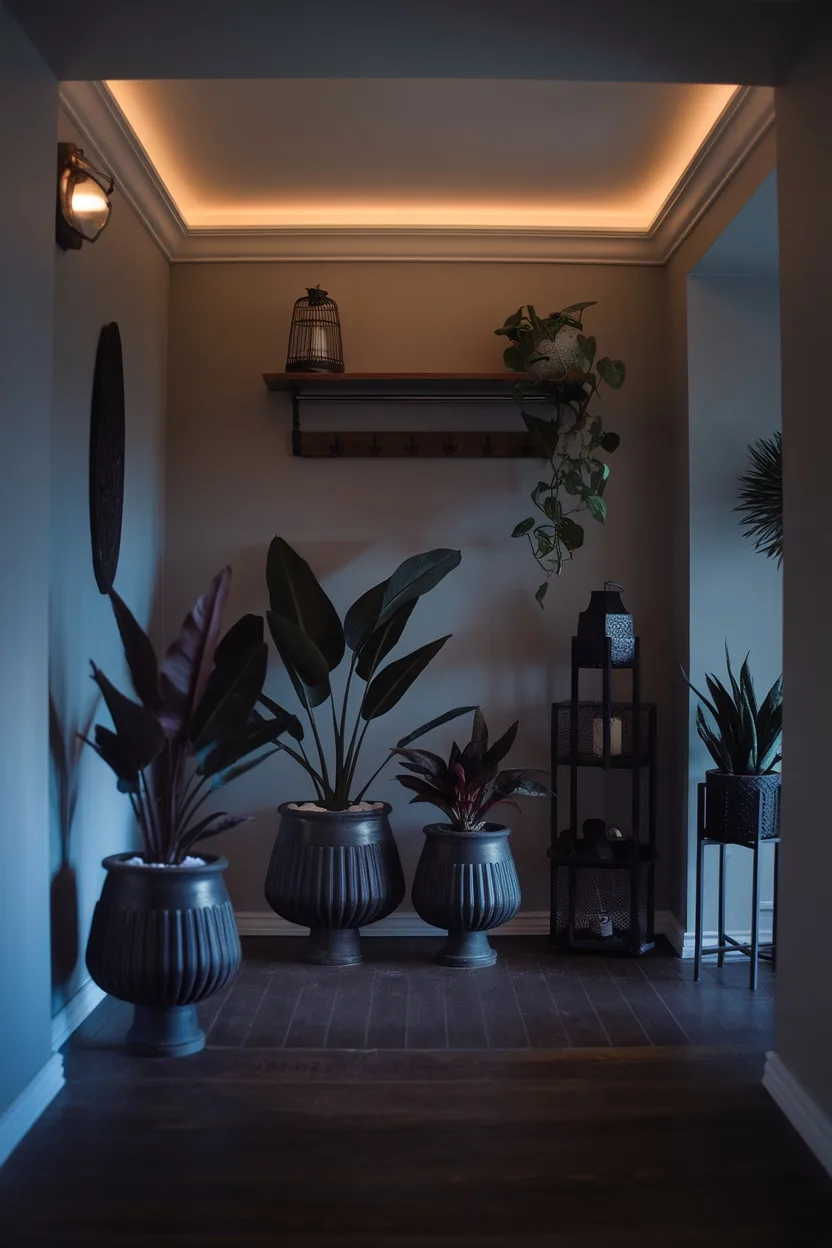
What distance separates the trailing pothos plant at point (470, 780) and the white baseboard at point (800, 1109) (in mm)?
1258

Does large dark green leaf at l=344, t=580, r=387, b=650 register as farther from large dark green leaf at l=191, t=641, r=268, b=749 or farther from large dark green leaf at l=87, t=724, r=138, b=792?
large dark green leaf at l=87, t=724, r=138, b=792

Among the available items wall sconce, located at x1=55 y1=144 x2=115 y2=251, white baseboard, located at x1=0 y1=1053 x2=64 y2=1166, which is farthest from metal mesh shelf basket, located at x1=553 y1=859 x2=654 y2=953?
wall sconce, located at x1=55 y1=144 x2=115 y2=251

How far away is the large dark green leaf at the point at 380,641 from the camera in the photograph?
3.70 m

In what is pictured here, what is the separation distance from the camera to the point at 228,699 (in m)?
2.88

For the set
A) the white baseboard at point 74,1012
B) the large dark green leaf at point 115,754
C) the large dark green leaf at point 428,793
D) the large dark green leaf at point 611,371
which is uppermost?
the large dark green leaf at point 611,371

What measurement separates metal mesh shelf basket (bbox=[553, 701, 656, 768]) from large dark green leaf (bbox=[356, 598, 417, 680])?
662mm

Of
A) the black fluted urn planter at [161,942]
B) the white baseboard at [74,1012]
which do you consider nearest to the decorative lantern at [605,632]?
the black fluted urn planter at [161,942]

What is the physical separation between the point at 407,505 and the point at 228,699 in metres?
1.53

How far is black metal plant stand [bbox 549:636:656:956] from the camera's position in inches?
150

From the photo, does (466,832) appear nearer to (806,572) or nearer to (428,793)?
(428,793)

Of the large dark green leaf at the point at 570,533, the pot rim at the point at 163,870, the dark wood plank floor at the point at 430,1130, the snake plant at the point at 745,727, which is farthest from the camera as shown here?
the large dark green leaf at the point at 570,533

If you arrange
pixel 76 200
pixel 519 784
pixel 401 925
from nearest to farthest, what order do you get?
pixel 76 200
pixel 519 784
pixel 401 925

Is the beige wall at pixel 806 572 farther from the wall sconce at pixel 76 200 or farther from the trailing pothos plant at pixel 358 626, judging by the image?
the wall sconce at pixel 76 200

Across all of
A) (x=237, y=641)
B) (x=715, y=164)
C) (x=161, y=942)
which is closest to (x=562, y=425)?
(x=715, y=164)
